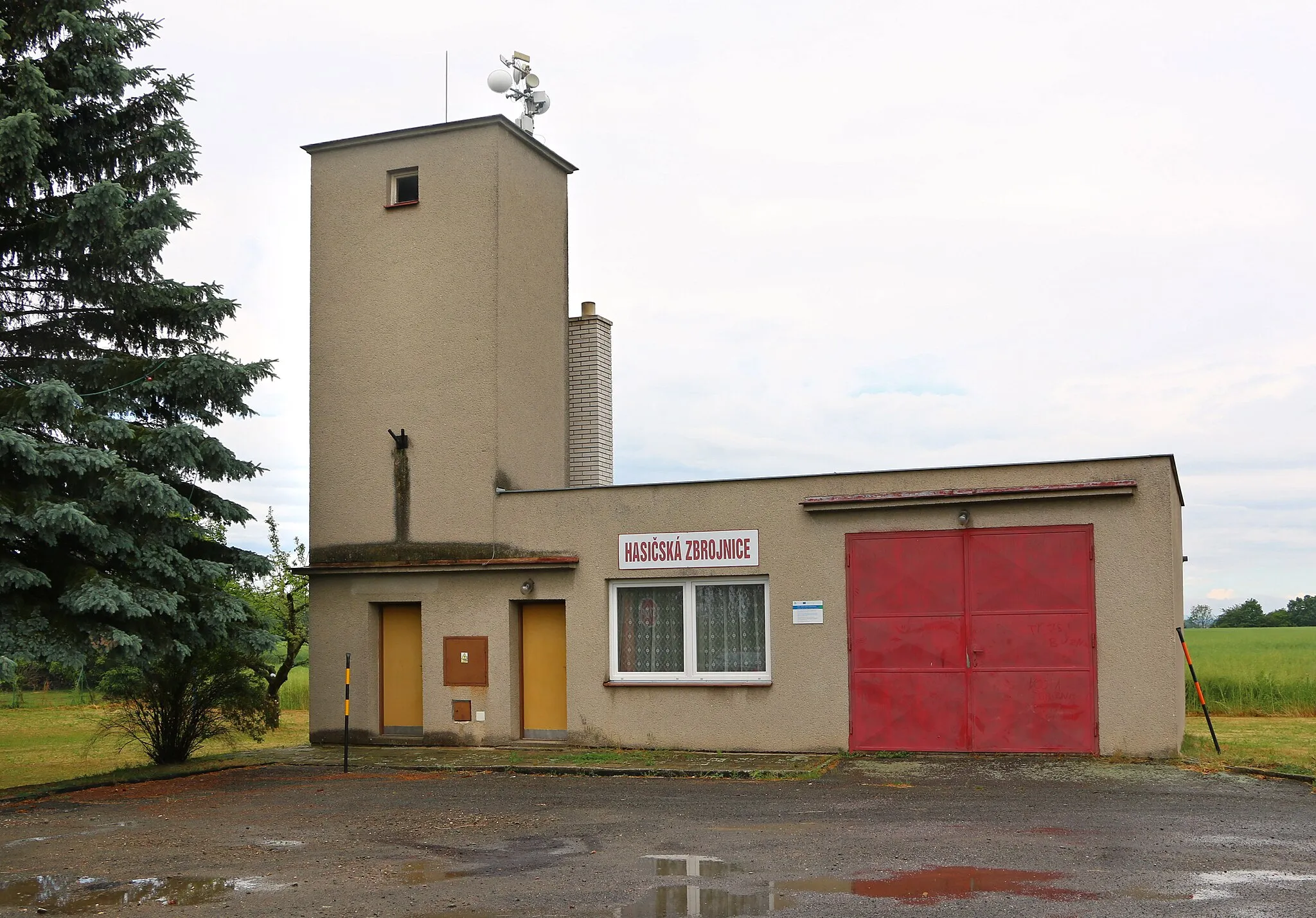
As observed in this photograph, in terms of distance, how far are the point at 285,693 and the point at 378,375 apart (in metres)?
18.5

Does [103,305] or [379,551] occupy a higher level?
[103,305]

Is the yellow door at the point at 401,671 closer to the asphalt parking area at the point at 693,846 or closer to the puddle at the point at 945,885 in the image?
the asphalt parking area at the point at 693,846

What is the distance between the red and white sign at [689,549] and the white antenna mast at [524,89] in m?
7.76

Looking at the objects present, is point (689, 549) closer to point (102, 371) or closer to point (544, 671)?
point (544, 671)

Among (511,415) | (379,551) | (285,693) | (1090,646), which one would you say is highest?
(511,415)

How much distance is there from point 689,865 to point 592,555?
8.35 metres

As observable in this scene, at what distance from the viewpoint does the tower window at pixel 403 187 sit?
1905cm

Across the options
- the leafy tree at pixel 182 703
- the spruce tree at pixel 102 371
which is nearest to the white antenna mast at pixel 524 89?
the spruce tree at pixel 102 371

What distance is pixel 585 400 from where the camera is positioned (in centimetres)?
2050

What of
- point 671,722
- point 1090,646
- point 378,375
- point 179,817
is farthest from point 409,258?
point 1090,646

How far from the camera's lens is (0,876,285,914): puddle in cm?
848

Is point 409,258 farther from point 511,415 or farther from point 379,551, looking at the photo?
point 379,551

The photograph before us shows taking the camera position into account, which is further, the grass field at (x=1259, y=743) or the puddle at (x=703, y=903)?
the grass field at (x=1259, y=743)

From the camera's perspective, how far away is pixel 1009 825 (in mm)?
10602
